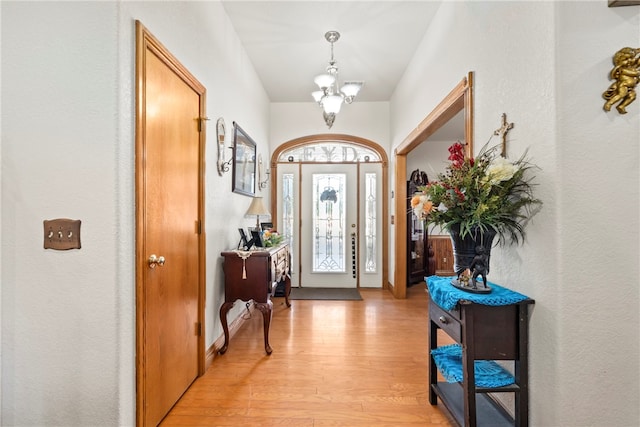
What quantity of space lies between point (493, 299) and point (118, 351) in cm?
182

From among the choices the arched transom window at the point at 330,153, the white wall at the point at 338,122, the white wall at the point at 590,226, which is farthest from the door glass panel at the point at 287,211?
the white wall at the point at 590,226

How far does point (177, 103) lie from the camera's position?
78.3 inches

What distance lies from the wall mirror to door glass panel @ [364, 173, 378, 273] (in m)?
0.53

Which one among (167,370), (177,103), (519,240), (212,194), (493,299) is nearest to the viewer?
(493,299)

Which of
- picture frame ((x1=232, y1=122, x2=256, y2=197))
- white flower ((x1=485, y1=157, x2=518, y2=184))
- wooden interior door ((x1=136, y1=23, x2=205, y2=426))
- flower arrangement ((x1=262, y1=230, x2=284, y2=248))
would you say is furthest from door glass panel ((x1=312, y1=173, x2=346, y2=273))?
white flower ((x1=485, y1=157, x2=518, y2=184))

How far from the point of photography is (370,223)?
16.7 feet

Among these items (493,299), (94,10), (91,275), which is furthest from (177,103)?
(493,299)

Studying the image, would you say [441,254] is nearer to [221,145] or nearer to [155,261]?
[221,145]

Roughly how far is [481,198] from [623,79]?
2.48 ft

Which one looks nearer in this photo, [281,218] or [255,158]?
[255,158]

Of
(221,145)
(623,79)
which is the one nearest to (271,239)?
(221,145)

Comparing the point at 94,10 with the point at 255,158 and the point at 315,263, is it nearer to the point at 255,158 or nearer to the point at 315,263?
the point at 255,158

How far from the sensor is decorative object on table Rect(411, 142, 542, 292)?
1.46 metres

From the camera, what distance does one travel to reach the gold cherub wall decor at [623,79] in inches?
51.0
